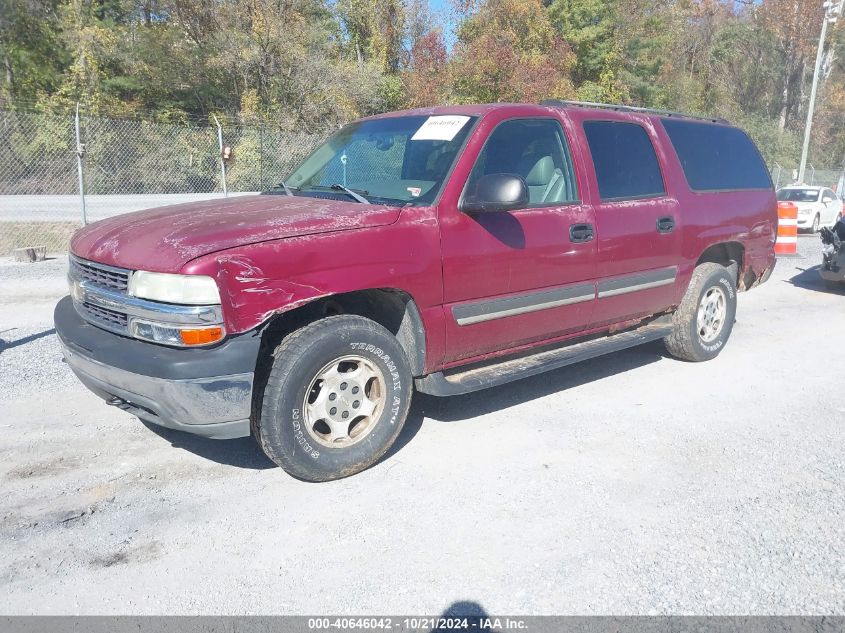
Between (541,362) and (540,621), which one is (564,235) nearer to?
(541,362)

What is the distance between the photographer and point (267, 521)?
338 cm

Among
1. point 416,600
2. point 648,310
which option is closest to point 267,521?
point 416,600

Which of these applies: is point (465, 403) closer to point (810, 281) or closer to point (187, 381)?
point (187, 381)

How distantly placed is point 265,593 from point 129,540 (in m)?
0.81

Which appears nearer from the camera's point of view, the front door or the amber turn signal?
the amber turn signal

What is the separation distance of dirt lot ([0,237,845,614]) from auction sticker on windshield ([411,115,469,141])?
1.86 meters

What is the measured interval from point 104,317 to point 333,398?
1276 millimetres

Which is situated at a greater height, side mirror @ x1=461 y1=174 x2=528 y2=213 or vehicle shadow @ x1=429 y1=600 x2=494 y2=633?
side mirror @ x1=461 y1=174 x2=528 y2=213

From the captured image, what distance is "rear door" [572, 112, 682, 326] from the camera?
4840mm

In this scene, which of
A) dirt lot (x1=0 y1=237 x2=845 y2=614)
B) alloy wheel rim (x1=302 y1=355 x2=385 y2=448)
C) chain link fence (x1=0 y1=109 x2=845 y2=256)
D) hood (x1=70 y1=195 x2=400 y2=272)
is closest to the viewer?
dirt lot (x1=0 y1=237 x2=845 y2=614)

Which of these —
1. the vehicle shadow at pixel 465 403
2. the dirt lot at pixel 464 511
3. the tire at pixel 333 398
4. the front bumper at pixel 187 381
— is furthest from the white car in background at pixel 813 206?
the front bumper at pixel 187 381

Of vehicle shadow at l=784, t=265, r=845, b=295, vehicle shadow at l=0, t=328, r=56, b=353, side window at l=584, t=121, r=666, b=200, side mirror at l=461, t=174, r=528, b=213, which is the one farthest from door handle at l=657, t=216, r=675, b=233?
vehicle shadow at l=784, t=265, r=845, b=295

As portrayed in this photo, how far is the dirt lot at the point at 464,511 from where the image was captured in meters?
2.84

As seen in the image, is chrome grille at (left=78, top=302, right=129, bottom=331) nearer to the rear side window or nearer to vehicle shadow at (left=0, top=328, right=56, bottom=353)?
vehicle shadow at (left=0, top=328, right=56, bottom=353)
